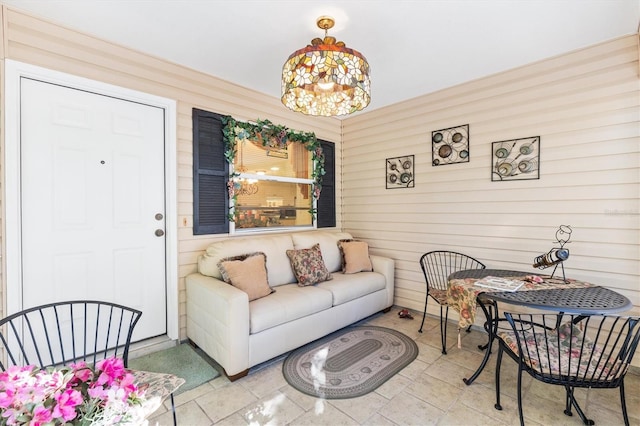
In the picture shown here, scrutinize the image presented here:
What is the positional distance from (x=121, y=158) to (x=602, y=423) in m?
3.93

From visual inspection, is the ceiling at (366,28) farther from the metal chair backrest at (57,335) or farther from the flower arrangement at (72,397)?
the flower arrangement at (72,397)

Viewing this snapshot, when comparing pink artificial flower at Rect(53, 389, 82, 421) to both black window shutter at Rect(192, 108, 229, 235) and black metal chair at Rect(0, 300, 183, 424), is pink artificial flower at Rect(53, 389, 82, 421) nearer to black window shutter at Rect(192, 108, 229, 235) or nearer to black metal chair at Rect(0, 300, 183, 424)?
black metal chair at Rect(0, 300, 183, 424)

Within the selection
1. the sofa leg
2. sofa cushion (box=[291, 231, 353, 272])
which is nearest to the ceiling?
sofa cushion (box=[291, 231, 353, 272])

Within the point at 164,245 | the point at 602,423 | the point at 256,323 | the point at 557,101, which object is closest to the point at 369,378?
the point at 256,323

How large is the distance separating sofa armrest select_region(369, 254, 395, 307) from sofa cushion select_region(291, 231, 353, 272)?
1.51 ft

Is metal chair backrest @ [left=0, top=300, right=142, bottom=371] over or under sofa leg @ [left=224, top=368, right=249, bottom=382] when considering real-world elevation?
over

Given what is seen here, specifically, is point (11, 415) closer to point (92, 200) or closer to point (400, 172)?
point (92, 200)

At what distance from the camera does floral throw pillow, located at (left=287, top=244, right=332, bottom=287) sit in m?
3.10

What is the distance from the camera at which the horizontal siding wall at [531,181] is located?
7.86 ft

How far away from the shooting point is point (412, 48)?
8.45ft

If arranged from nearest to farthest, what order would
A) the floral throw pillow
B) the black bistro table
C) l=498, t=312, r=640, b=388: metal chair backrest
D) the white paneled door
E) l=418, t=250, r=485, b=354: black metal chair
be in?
l=498, t=312, r=640, b=388: metal chair backrest < the black bistro table < the white paneled door < the floral throw pillow < l=418, t=250, r=485, b=354: black metal chair

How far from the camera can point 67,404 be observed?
0.85 meters

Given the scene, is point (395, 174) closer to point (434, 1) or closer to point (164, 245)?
point (434, 1)

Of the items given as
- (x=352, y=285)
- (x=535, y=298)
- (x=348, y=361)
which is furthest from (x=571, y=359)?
(x=352, y=285)
